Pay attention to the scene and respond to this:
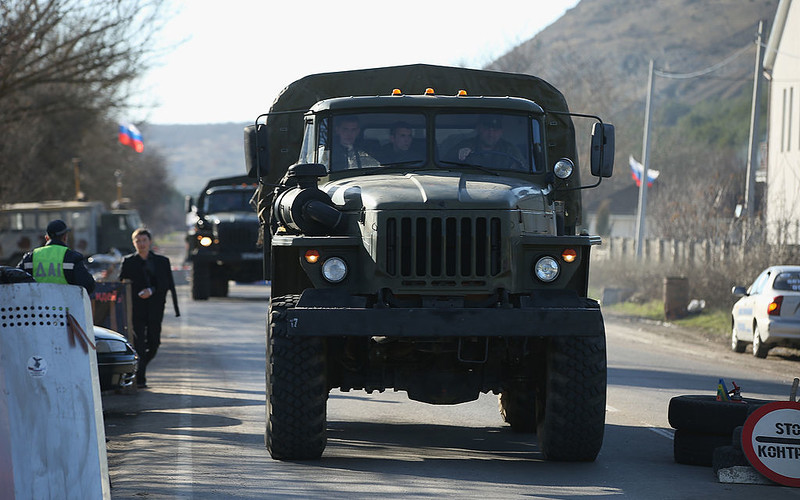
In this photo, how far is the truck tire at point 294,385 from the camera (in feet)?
31.2

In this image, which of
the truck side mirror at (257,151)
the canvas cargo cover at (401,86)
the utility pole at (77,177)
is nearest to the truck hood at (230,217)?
the canvas cargo cover at (401,86)

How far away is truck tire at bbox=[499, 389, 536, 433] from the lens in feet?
37.7

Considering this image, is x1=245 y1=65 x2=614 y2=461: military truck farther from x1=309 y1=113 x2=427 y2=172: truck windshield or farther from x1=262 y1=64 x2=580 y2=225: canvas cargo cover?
x1=262 y1=64 x2=580 y2=225: canvas cargo cover

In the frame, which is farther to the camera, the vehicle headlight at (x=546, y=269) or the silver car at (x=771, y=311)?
the silver car at (x=771, y=311)

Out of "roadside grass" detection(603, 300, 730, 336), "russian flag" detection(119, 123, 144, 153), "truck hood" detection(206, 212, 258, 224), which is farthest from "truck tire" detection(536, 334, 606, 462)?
"russian flag" detection(119, 123, 144, 153)

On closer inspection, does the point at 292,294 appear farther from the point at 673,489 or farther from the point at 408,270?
the point at 673,489

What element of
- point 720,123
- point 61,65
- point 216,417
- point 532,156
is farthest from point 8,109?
point 720,123

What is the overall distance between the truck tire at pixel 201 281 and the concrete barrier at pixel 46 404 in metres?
23.5

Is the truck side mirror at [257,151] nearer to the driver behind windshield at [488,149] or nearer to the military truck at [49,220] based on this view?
the driver behind windshield at [488,149]

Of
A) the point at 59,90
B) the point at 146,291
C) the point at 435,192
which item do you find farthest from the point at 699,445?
the point at 59,90

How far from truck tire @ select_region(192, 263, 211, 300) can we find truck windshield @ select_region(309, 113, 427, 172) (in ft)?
65.5

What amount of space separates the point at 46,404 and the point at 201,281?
24.1 m

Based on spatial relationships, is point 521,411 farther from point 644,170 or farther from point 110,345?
point 644,170

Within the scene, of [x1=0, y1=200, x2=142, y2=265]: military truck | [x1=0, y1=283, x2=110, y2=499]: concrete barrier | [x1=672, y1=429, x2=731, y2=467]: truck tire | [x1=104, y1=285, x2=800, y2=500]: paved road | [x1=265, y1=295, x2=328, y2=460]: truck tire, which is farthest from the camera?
[x1=0, y1=200, x2=142, y2=265]: military truck
